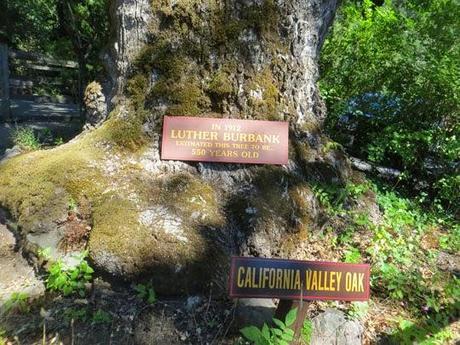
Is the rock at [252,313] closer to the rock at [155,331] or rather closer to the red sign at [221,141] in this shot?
the rock at [155,331]

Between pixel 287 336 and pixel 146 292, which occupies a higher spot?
pixel 287 336

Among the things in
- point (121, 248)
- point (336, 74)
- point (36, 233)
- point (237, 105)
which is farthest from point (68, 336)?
point (336, 74)

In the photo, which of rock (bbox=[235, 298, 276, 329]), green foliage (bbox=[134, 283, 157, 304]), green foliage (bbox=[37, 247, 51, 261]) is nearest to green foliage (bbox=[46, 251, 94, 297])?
green foliage (bbox=[37, 247, 51, 261])

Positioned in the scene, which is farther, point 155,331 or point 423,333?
point 423,333

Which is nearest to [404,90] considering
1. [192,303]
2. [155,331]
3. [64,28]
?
[192,303]

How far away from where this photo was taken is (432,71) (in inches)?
179

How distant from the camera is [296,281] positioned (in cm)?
237

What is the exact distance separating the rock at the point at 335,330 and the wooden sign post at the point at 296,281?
0.44m

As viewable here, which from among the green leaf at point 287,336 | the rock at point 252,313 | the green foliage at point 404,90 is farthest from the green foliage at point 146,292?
the green foliage at point 404,90

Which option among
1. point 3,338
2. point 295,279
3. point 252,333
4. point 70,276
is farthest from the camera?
point 70,276

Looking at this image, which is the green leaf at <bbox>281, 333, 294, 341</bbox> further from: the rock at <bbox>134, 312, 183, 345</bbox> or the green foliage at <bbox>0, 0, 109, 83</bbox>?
the green foliage at <bbox>0, 0, 109, 83</bbox>

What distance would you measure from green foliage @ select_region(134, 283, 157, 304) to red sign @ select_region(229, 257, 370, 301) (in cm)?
76

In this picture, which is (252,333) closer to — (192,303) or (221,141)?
(192,303)

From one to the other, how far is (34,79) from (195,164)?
9333 millimetres
